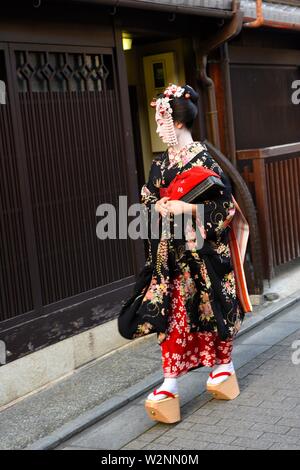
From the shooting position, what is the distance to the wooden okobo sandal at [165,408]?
547 centimetres

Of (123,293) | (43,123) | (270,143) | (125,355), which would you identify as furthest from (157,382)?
(270,143)

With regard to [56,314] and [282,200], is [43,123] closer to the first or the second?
Result: [56,314]

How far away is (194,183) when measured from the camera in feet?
17.9

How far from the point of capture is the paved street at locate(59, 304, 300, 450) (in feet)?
16.7

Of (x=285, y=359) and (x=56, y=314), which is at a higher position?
(x=56, y=314)

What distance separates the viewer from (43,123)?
6781mm

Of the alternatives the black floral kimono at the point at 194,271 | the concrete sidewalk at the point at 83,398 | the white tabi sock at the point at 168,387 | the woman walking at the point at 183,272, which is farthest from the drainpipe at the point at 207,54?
the white tabi sock at the point at 168,387

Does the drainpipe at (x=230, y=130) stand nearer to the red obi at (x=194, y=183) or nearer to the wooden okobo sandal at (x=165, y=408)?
the red obi at (x=194, y=183)

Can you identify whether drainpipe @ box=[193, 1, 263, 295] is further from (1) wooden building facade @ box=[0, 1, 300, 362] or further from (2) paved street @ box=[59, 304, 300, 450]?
(2) paved street @ box=[59, 304, 300, 450]

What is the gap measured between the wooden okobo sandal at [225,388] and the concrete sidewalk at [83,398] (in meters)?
0.68

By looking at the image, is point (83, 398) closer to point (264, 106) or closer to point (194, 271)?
point (194, 271)

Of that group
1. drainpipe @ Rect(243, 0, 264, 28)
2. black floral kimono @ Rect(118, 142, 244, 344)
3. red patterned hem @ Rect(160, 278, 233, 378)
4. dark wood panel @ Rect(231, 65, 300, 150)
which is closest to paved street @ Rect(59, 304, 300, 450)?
red patterned hem @ Rect(160, 278, 233, 378)

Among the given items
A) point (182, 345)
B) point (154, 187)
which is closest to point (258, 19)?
point (154, 187)

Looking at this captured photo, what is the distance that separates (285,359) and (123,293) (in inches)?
71.9
